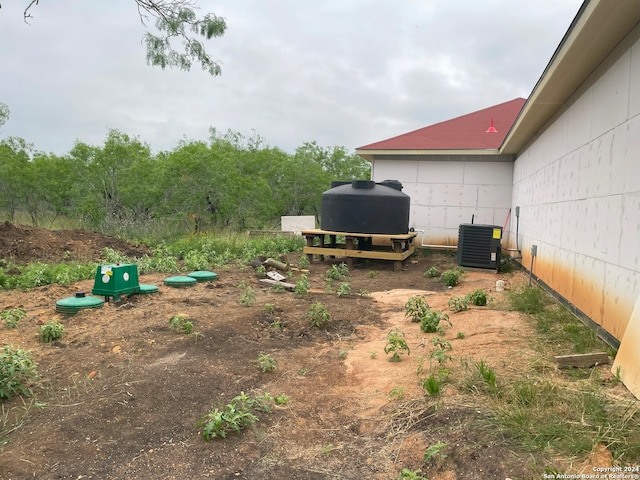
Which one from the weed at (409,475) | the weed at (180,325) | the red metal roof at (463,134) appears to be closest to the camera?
the weed at (409,475)

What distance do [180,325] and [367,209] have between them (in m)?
6.82

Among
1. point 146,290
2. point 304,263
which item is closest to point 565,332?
point 146,290

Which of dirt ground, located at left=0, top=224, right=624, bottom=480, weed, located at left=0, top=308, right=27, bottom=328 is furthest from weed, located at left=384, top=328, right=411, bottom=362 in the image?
weed, located at left=0, top=308, right=27, bottom=328

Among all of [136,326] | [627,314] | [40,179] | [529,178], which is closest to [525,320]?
[627,314]

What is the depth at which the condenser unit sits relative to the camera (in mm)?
9586

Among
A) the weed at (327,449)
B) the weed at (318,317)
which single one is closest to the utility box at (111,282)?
the weed at (318,317)

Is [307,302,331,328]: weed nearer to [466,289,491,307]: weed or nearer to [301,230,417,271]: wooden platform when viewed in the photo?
[466,289,491,307]: weed

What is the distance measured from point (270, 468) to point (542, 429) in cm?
139

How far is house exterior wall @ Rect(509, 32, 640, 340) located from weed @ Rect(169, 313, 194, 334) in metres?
3.79

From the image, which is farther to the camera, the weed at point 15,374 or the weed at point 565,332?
the weed at point 565,332

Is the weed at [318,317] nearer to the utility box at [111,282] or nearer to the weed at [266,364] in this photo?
the weed at [266,364]

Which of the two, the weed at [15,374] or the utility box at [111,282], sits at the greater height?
the utility box at [111,282]

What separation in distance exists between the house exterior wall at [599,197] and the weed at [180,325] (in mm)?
3785

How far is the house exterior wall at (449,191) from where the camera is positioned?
1270cm
